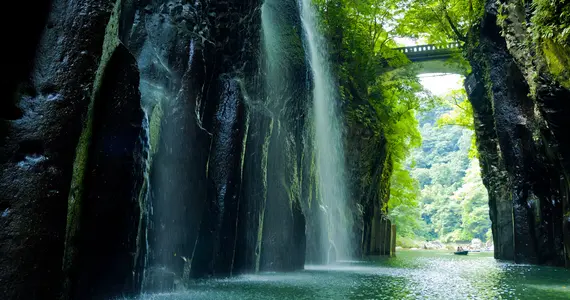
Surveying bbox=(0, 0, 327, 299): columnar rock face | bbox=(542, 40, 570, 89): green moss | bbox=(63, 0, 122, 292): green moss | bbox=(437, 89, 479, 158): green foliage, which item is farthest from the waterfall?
bbox=(63, 0, 122, 292): green moss

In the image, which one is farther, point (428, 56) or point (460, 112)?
point (428, 56)

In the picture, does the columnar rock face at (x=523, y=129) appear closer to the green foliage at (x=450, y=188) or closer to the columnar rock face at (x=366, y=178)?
the columnar rock face at (x=366, y=178)

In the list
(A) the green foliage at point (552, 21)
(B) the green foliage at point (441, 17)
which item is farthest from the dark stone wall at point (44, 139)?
(B) the green foliage at point (441, 17)

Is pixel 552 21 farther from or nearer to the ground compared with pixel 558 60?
farther from the ground

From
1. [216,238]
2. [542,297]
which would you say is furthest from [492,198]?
[216,238]

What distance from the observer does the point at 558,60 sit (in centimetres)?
1207

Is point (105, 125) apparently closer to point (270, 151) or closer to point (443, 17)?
point (270, 151)

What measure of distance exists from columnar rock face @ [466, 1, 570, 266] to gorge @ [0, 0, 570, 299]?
0.07m

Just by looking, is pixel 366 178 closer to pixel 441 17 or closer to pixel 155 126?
pixel 441 17

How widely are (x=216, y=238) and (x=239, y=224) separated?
4.25ft

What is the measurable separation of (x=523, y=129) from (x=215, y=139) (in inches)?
490

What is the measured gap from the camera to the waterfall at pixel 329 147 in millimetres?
20062

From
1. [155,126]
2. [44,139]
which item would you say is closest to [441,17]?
[155,126]

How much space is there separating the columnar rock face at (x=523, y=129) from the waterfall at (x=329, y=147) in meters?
6.87
